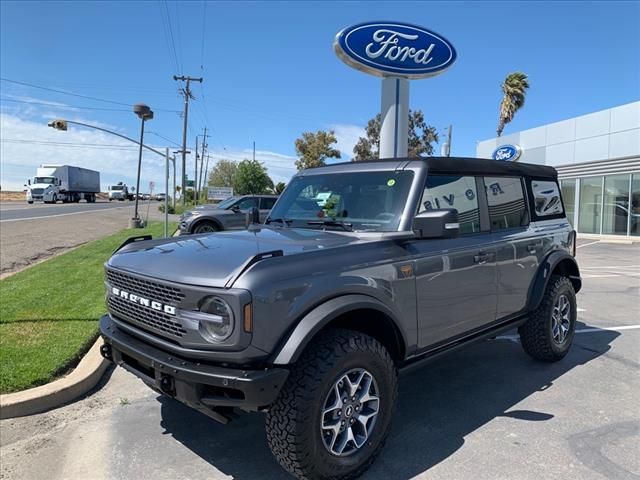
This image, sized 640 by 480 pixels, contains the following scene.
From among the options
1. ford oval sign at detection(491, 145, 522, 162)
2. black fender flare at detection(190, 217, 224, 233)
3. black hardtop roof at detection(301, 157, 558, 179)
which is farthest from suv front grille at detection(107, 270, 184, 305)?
ford oval sign at detection(491, 145, 522, 162)

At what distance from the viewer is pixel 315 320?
2676mm

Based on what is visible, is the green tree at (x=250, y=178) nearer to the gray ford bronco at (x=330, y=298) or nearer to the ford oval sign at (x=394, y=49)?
the ford oval sign at (x=394, y=49)

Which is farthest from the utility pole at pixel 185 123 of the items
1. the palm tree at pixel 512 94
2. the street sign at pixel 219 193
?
the palm tree at pixel 512 94

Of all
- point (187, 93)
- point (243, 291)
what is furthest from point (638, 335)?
point (187, 93)

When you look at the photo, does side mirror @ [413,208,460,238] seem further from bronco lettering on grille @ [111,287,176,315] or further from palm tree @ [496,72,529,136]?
palm tree @ [496,72,529,136]

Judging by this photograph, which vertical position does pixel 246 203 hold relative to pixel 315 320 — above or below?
above

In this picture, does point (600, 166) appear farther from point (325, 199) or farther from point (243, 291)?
point (243, 291)

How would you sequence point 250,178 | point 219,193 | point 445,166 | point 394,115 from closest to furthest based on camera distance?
point 445,166 < point 394,115 < point 219,193 < point 250,178

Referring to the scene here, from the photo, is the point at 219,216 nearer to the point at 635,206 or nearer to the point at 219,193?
the point at 635,206

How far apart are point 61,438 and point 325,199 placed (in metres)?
2.63

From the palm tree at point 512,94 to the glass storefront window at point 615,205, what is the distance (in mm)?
10045

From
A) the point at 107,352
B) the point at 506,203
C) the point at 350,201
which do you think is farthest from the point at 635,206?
the point at 107,352

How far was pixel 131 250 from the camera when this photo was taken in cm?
355

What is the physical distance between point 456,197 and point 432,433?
5.94ft
